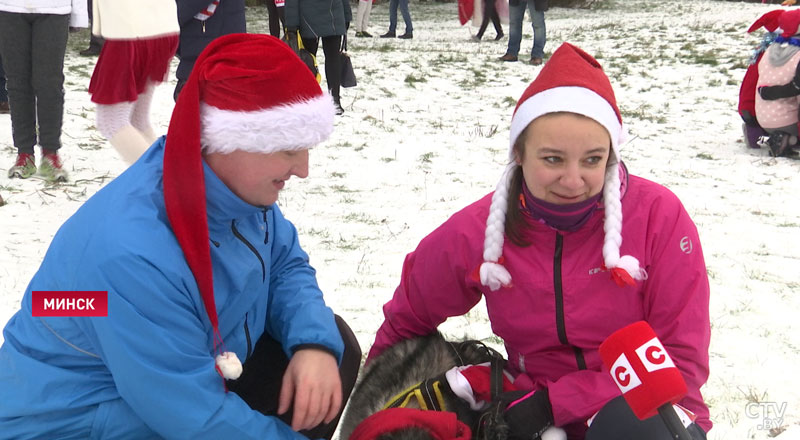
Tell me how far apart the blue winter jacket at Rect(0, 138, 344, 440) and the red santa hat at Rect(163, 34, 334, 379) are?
37mm

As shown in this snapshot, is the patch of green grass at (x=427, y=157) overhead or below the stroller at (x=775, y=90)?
below

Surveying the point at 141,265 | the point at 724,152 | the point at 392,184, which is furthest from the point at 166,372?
the point at 724,152

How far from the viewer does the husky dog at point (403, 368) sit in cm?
217

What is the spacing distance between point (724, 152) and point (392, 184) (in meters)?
2.68

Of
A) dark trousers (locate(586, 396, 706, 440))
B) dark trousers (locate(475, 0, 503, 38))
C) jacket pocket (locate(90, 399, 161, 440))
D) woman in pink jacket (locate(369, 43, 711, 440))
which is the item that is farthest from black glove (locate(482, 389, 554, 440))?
dark trousers (locate(475, 0, 503, 38))

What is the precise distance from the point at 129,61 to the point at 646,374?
3.25 m

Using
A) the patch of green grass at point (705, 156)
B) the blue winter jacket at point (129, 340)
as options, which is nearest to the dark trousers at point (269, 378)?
the blue winter jacket at point (129, 340)

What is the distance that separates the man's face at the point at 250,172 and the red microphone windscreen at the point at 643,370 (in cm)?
79

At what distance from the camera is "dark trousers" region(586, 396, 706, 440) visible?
5.59 ft

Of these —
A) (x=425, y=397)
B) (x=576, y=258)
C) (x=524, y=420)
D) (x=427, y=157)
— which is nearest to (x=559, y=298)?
(x=576, y=258)

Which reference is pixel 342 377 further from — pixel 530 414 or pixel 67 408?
pixel 67 408

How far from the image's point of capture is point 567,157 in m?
1.86

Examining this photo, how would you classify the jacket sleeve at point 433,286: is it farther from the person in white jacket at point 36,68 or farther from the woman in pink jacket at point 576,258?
the person in white jacket at point 36,68

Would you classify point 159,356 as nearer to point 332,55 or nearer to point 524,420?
point 524,420
